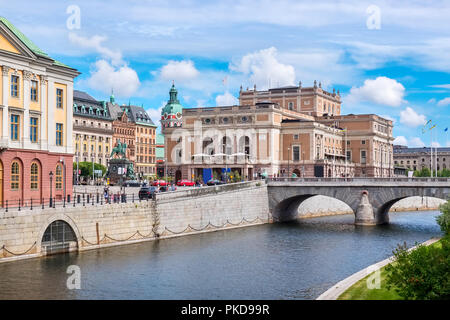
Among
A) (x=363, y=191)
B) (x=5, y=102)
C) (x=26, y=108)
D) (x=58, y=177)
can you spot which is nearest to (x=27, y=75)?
(x=26, y=108)

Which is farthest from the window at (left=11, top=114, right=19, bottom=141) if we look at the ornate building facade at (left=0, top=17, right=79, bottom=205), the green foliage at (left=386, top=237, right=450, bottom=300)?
the green foliage at (left=386, top=237, right=450, bottom=300)

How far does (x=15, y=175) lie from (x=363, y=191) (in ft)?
151

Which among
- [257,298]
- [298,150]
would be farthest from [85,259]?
[298,150]

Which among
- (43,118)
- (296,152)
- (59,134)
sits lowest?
(59,134)

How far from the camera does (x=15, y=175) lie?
2247 inches

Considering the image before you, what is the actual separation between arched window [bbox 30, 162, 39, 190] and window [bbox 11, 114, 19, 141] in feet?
11.4

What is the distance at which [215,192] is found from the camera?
2982 inches

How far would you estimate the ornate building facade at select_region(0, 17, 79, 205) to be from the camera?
183ft

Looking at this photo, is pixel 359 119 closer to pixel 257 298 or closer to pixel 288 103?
pixel 288 103

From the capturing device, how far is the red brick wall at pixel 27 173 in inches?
2190

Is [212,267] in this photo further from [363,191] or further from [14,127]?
[363,191]

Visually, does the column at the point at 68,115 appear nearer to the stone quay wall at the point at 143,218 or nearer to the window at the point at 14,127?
the window at the point at 14,127

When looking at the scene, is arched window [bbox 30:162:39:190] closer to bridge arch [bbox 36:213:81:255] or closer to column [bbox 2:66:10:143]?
column [bbox 2:66:10:143]

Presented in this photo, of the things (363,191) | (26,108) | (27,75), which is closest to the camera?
(27,75)
